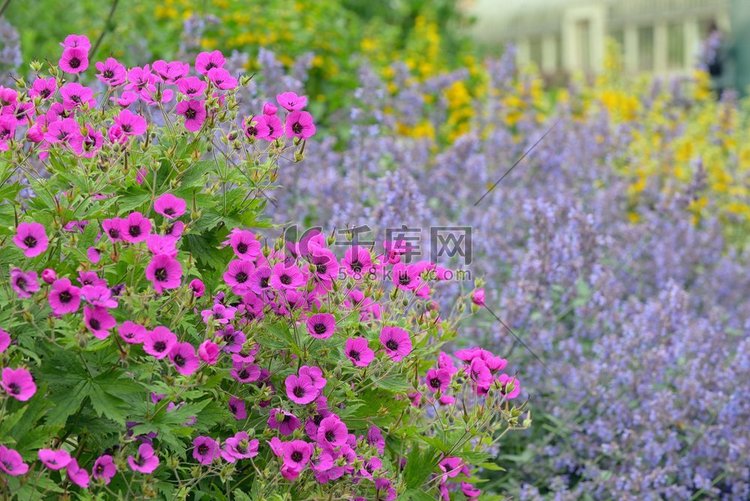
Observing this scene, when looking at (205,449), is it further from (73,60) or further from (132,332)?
(73,60)

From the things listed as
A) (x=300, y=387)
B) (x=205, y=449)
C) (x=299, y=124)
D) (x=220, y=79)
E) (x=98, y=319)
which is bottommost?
(x=205, y=449)

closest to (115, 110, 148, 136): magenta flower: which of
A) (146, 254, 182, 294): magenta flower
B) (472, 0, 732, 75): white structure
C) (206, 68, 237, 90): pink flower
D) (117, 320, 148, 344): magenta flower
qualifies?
(206, 68, 237, 90): pink flower

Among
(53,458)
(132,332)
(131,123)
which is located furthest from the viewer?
(131,123)

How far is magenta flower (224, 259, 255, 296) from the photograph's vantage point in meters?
2.21

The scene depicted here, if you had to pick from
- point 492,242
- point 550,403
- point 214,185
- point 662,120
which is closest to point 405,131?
point 662,120

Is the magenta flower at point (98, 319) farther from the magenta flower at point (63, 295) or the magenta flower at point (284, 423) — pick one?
the magenta flower at point (284, 423)

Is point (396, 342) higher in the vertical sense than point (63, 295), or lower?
lower

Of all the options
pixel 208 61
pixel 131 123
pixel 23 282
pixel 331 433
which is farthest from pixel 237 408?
pixel 208 61

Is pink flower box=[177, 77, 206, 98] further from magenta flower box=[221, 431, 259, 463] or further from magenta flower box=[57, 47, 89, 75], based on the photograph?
magenta flower box=[221, 431, 259, 463]

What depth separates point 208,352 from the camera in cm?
200

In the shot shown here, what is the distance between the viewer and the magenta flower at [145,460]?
198 cm

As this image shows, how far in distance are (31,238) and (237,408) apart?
603 millimetres

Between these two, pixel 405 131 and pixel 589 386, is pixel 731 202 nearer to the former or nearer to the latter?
pixel 405 131

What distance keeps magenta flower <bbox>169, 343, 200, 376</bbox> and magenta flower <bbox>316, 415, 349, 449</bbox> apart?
32 centimetres
